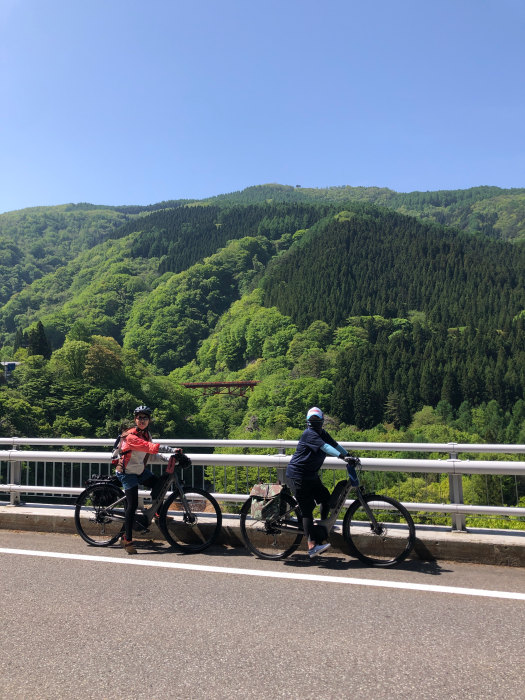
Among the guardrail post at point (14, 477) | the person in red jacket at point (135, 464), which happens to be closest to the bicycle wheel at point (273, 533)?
the person in red jacket at point (135, 464)

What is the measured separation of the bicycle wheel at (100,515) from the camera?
7.35 metres

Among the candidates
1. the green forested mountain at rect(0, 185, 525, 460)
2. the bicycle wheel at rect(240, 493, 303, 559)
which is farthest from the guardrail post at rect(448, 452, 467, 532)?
the green forested mountain at rect(0, 185, 525, 460)

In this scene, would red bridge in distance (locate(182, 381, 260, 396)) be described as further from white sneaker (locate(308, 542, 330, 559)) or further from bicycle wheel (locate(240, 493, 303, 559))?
white sneaker (locate(308, 542, 330, 559))

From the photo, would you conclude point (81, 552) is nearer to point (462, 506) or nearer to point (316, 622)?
point (316, 622)

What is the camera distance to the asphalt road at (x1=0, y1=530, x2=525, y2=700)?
3588mm

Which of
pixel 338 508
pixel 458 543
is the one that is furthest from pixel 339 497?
pixel 458 543

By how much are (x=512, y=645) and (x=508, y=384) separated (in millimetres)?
127887

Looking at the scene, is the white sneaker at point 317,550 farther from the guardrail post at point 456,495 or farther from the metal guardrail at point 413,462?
the guardrail post at point 456,495

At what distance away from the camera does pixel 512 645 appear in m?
Result: 4.05

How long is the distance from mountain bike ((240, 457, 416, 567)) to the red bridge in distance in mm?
134742

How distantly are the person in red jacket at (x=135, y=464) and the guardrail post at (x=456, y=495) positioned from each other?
293 centimetres

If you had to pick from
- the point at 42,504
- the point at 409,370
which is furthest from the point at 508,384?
the point at 42,504

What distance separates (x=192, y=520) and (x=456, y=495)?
288 centimetres

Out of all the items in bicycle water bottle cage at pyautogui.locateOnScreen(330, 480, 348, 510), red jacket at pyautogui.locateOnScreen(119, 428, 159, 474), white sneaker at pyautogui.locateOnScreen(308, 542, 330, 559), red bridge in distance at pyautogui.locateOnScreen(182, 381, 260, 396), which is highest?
red bridge in distance at pyautogui.locateOnScreen(182, 381, 260, 396)
